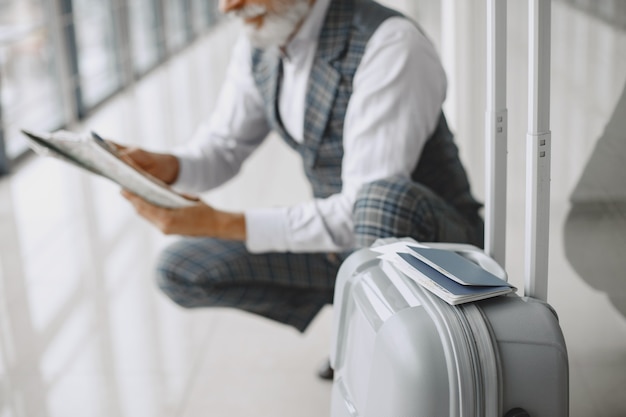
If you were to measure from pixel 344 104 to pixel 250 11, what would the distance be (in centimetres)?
25

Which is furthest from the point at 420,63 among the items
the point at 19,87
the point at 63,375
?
the point at 19,87

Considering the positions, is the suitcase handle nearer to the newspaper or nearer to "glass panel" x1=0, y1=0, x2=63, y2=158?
the newspaper

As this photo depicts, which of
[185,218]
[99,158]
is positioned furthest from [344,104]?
[99,158]

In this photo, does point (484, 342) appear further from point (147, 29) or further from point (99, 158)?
point (147, 29)

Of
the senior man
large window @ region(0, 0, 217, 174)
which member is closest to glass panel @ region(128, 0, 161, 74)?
→ large window @ region(0, 0, 217, 174)

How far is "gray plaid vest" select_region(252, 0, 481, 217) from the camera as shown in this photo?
1.68 meters

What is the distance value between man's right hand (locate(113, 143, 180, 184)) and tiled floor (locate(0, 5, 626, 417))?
46cm

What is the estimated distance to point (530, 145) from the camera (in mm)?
1057

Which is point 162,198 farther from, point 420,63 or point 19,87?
point 19,87

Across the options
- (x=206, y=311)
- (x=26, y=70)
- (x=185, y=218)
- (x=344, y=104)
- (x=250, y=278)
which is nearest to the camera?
(x=185, y=218)

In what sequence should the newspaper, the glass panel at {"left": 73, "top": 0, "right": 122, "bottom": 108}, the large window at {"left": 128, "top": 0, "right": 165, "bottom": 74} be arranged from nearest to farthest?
the newspaper
the glass panel at {"left": 73, "top": 0, "right": 122, "bottom": 108}
the large window at {"left": 128, "top": 0, "right": 165, "bottom": 74}

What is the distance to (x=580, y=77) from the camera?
3.93ft

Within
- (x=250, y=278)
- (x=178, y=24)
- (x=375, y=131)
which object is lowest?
(x=178, y=24)

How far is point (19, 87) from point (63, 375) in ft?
11.3
